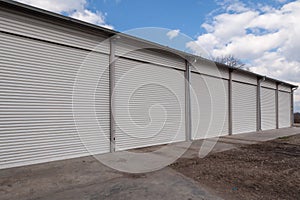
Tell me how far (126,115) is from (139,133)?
91cm

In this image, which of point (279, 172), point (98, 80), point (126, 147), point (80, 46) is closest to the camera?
point (279, 172)

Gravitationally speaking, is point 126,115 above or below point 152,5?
below

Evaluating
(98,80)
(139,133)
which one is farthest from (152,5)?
(139,133)

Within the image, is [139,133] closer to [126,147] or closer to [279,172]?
[126,147]

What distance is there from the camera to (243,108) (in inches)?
518

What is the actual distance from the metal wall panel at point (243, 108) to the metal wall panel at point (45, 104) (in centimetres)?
834

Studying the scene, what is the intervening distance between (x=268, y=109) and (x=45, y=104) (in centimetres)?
1509

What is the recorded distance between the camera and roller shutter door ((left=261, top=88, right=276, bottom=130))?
1500 cm

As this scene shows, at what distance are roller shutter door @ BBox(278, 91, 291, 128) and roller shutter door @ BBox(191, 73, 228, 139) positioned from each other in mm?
8392

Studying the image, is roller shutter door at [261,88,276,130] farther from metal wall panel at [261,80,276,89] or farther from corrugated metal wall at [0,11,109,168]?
corrugated metal wall at [0,11,109,168]

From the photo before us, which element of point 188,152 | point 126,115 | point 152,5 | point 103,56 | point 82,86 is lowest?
point 188,152

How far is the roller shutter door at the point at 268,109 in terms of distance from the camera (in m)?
15.0

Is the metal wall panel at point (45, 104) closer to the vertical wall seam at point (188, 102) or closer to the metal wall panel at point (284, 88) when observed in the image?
the vertical wall seam at point (188, 102)

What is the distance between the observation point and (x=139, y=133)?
782 centimetres
